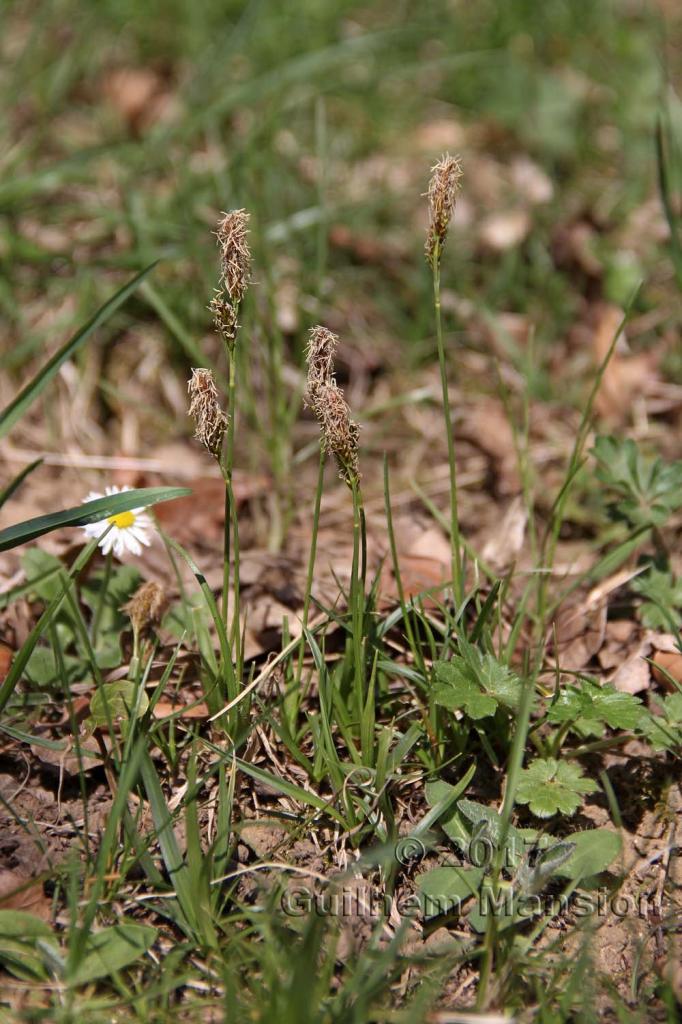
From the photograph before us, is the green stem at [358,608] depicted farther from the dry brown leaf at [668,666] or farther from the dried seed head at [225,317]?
the dry brown leaf at [668,666]

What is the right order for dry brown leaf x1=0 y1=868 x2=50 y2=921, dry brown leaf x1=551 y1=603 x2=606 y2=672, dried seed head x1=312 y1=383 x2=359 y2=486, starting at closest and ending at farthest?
dried seed head x1=312 y1=383 x2=359 y2=486 → dry brown leaf x1=0 y1=868 x2=50 y2=921 → dry brown leaf x1=551 y1=603 x2=606 y2=672

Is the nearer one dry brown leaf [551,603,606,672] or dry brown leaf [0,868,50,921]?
dry brown leaf [0,868,50,921]

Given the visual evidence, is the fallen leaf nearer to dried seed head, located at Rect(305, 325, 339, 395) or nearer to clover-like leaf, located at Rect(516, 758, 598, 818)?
dried seed head, located at Rect(305, 325, 339, 395)

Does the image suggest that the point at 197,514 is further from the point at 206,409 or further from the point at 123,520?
the point at 206,409

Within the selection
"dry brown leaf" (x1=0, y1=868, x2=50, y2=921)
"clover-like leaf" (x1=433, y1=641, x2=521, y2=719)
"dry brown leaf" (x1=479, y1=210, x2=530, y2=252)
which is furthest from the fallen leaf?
"dry brown leaf" (x1=0, y1=868, x2=50, y2=921)

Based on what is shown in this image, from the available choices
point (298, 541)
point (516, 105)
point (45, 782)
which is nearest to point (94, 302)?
point (298, 541)

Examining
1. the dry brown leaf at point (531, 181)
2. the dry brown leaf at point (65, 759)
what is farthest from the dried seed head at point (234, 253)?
the dry brown leaf at point (531, 181)

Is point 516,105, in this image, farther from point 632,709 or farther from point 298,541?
point 632,709
